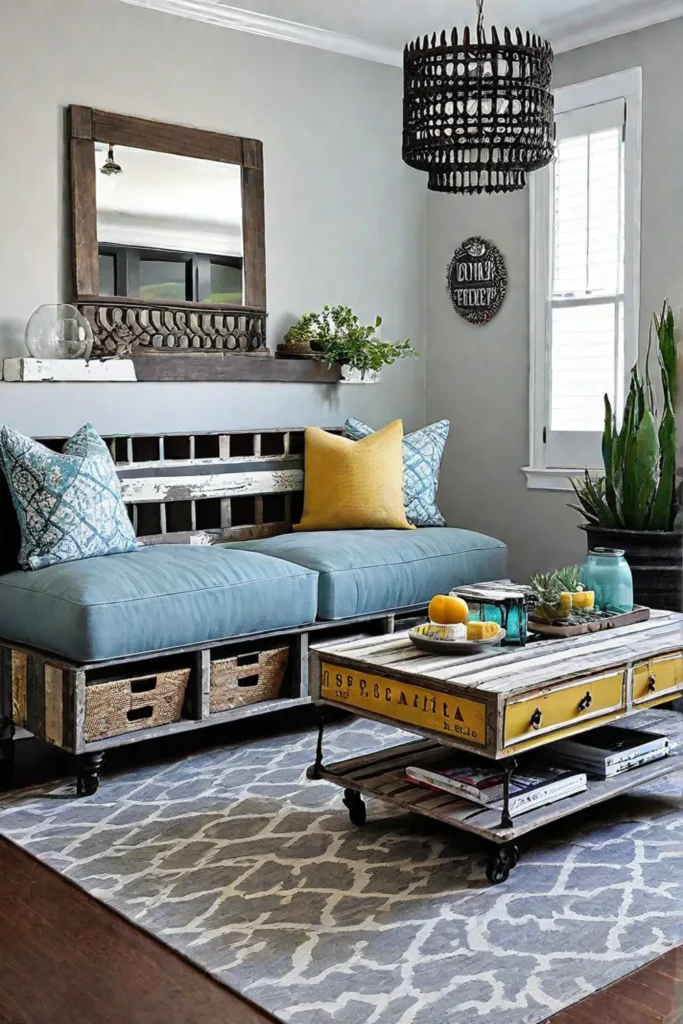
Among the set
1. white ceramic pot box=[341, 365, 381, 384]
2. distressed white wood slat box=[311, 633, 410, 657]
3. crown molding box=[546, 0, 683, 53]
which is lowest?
distressed white wood slat box=[311, 633, 410, 657]

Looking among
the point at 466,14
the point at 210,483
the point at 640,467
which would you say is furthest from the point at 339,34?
the point at 640,467

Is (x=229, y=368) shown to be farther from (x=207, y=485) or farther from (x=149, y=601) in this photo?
(x=149, y=601)

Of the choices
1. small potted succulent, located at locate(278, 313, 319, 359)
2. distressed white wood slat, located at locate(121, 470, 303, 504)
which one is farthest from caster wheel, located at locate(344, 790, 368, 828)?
small potted succulent, located at locate(278, 313, 319, 359)

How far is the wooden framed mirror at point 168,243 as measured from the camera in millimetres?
4227

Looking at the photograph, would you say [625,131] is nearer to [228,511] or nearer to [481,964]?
[228,511]

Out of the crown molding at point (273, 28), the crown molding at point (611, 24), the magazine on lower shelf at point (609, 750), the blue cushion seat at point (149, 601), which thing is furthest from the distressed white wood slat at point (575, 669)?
the crown molding at point (273, 28)

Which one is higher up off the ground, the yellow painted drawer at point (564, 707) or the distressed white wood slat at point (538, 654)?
the distressed white wood slat at point (538, 654)

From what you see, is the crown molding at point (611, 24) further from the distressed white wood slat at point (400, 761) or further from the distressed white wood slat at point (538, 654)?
the distressed white wood slat at point (400, 761)

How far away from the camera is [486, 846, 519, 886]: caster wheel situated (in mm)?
2623

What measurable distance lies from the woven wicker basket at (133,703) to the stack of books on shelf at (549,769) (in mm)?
905

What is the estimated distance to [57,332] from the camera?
13.4 ft

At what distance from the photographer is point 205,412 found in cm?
464

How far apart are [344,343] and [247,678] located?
1833 millimetres

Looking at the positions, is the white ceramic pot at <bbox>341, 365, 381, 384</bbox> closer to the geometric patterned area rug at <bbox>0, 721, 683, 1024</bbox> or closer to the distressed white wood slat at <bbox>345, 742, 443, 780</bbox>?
the geometric patterned area rug at <bbox>0, 721, 683, 1024</bbox>
